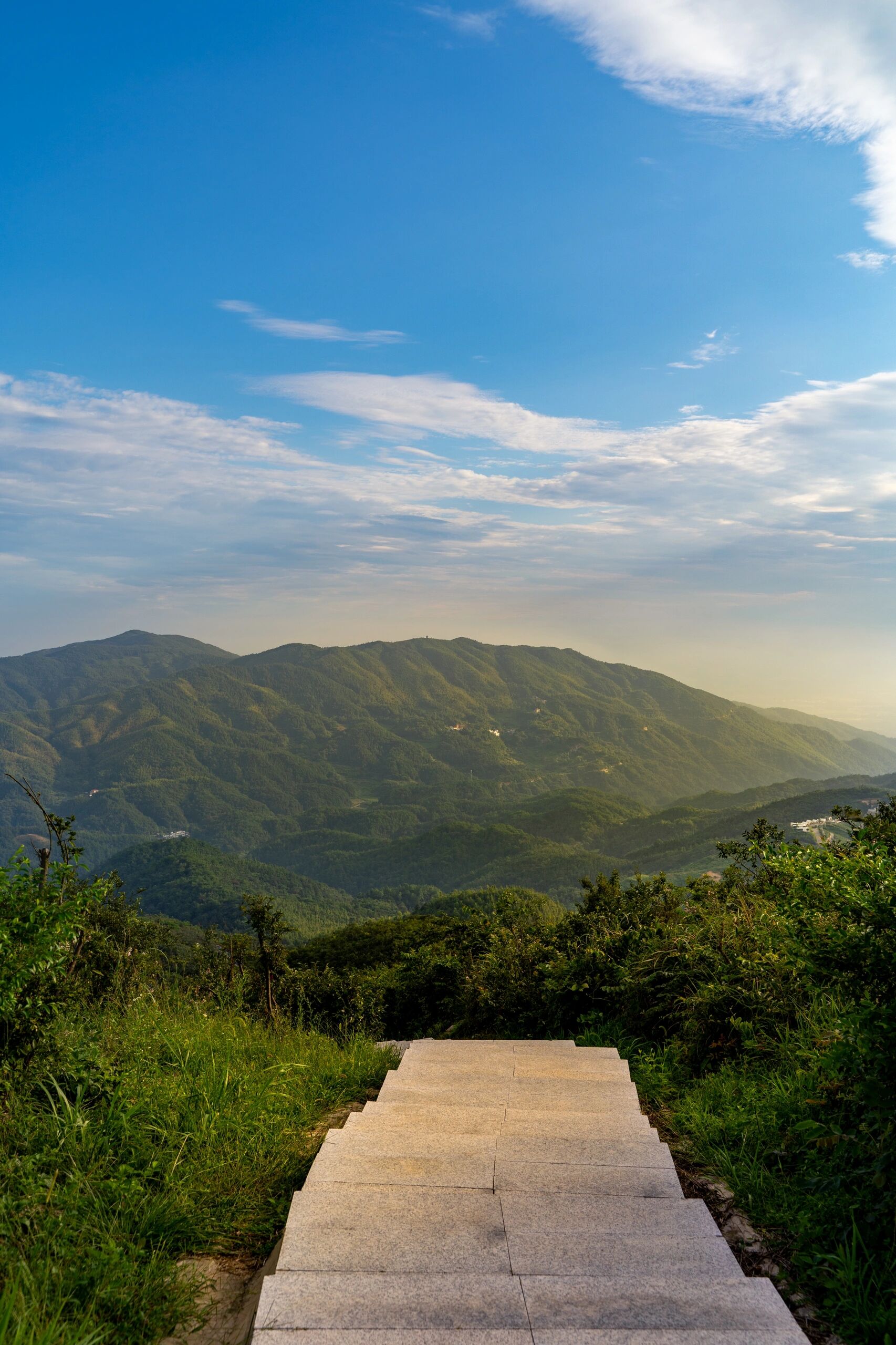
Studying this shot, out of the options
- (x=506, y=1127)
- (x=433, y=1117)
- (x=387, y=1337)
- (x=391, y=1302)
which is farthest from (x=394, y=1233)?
(x=433, y=1117)

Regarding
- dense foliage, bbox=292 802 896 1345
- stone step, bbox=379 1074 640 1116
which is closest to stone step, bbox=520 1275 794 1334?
dense foliage, bbox=292 802 896 1345

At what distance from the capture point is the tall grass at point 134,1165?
8.40 feet

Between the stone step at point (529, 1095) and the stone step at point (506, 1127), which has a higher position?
the stone step at point (506, 1127)

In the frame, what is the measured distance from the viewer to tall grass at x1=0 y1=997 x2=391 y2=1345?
256 centimetres

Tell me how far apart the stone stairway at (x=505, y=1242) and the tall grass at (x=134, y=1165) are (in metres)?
0.41

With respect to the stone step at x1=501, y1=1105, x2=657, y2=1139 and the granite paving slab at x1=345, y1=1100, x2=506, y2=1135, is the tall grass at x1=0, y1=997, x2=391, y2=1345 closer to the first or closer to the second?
the granite paving slab at x1=345, y1=1100, x2=506, y2=1135

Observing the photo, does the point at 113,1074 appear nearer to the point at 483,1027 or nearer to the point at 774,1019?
the point at 774,1019

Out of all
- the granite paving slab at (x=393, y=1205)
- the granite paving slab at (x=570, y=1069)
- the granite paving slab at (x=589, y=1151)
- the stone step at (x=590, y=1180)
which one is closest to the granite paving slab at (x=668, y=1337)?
the granite paving slab at (x=393, y=1205)

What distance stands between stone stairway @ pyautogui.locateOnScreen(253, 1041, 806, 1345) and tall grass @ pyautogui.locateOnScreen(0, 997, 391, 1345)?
0.41 m

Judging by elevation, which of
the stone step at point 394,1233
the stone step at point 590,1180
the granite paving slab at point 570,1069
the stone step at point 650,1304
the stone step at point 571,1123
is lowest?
the granite paving slab at point 570,1069

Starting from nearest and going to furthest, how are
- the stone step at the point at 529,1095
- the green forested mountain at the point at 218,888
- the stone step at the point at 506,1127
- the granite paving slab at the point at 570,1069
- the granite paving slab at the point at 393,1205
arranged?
1. the granite paving slab at the point at 393,1205
2. the stone step at the point at 506,1127
3. the stone step at the point at 529,1095
4. the granite paving slab at the point at 570,1069
5. the green forested mountain at the point at 218,888

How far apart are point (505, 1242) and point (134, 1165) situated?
1690 millimetres

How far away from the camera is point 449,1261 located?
263 centimetres

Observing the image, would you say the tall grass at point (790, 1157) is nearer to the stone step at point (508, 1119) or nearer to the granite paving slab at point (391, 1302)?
the stone step at point (508, 1119)
